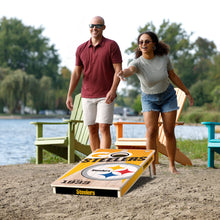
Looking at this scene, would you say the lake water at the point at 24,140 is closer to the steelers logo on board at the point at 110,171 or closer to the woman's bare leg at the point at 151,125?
the woman's bare leg at the point at 151,125

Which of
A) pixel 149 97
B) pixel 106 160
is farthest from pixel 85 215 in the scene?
pixel 149 97

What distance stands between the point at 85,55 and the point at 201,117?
15995 mm

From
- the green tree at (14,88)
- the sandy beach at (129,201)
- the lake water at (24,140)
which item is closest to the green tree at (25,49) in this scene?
the green tree at (14,88)

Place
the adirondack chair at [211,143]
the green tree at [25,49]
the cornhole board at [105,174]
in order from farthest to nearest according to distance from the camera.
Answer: the green tree at [25,49], the adirondack chair at [211,143], the cornhole board at [105,174]

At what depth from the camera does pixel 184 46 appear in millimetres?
32594

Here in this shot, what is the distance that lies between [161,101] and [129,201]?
1.05 m

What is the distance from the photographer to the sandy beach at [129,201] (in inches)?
101

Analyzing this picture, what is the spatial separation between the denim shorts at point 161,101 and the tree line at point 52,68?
Result: 4627 mm

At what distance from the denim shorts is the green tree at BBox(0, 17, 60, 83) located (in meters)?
38.5

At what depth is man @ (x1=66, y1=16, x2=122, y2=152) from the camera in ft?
11.0

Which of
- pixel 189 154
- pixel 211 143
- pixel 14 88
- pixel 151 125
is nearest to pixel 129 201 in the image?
pixel 151 125

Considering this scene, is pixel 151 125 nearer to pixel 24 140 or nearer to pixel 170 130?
pixel 170 130

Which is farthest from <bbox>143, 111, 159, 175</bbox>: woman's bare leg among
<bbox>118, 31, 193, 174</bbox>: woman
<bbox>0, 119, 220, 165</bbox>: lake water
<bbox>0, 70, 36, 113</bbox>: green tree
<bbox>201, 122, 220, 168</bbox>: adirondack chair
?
<bbox>0, 70, 36, 113</bbox>: green tree

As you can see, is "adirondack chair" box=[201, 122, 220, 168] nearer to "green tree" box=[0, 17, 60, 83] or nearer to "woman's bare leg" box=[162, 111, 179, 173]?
"woman's bare leg" box=[162, 111, 179, 173]
